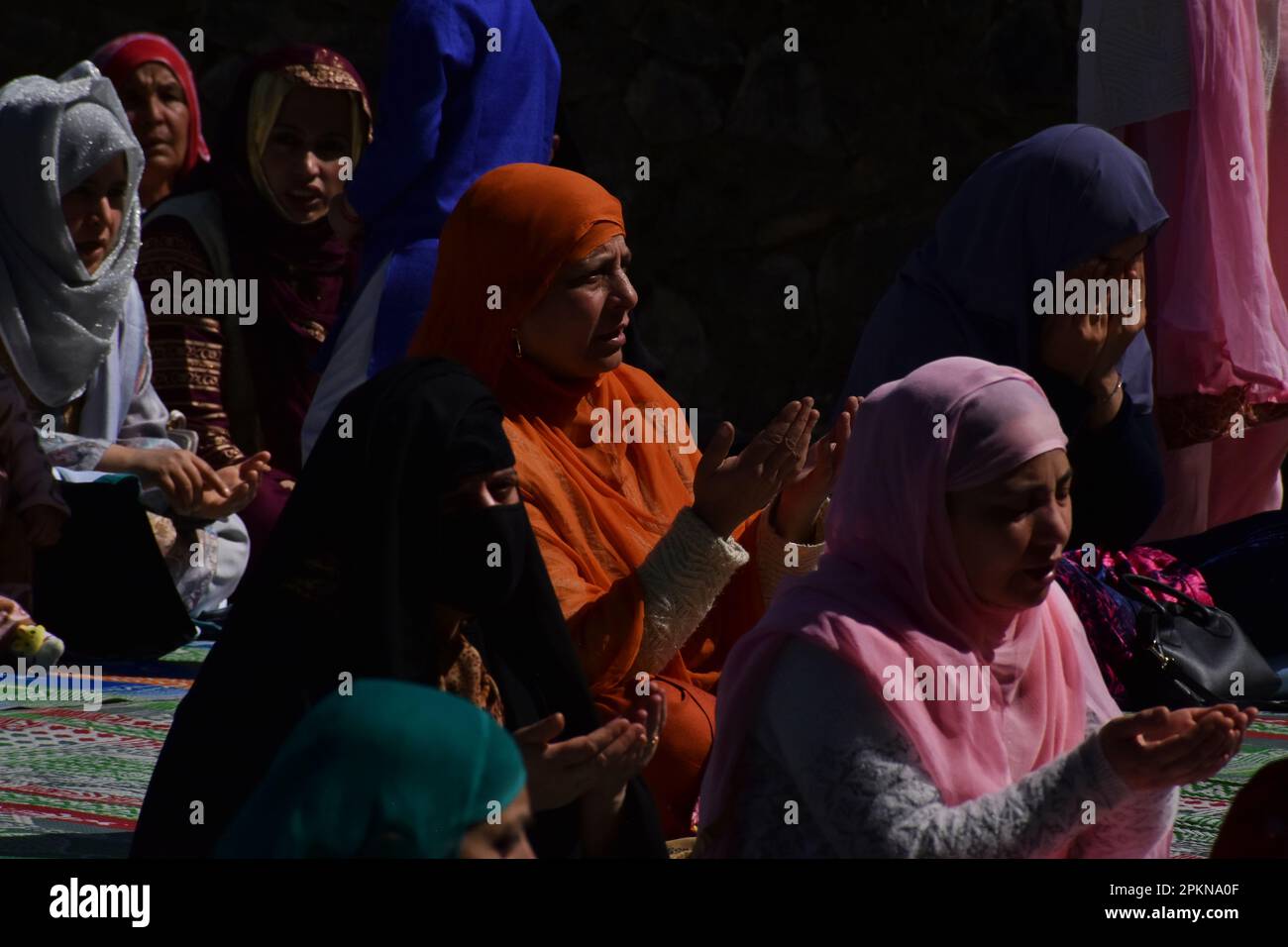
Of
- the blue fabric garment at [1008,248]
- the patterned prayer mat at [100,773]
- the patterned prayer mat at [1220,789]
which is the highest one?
the blue fabric garment at [1008,248]

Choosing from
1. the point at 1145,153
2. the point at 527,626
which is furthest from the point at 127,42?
the point at 527,626

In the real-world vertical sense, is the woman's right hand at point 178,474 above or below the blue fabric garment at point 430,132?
below

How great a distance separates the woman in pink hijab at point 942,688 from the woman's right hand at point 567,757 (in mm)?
239

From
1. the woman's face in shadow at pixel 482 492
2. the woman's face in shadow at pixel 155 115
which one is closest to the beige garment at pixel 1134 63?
the woman's face in shadow at pixel 155 115

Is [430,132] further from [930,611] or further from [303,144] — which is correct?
[930,611]

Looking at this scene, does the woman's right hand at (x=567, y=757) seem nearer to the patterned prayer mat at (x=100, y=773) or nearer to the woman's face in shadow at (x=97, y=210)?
the patterned prayer mat at (x=100, y=773)

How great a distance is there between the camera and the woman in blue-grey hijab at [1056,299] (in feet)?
15.3

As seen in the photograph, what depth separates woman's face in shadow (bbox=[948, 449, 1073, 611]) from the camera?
293 cm

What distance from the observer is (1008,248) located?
4.72 m

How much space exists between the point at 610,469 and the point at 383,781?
1964mm

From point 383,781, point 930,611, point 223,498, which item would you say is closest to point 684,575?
point 930,611

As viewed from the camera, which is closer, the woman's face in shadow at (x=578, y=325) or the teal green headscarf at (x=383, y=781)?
the teal green headscarf at (x=383, y=781)

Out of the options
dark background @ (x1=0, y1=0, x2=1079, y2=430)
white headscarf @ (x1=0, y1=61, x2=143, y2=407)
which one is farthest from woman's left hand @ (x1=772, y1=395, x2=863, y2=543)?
dark background @ (x1=0, y1=0, x2=1079, y2=430)
